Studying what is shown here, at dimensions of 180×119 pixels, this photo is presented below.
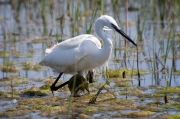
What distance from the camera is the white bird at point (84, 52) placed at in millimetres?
6910

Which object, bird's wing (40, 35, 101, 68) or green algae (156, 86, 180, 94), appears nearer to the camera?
green algae (156, 86, 180, 94)

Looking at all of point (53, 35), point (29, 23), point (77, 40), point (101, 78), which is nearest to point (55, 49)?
point (77, 40)

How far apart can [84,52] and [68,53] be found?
1.03ft

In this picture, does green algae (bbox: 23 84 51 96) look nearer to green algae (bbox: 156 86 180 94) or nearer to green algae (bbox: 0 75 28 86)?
green algae (bbox: 0 75 28 86)

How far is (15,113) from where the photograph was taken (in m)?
6.12

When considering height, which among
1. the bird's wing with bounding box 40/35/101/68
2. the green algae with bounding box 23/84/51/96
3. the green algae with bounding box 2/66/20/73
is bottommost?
the green algae with bounding box 23/84/51/96

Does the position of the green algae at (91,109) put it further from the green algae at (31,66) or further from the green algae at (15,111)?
the green algae at (31,66)

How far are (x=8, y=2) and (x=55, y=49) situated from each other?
28.5 ft

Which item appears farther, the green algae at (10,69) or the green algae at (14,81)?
the green algae at (10,69)

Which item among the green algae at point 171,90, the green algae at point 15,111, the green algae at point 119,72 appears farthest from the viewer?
the green algae at point 119,72

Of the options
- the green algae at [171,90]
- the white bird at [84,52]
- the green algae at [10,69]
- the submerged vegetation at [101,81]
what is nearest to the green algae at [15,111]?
the submerged vegetation at [101,81]

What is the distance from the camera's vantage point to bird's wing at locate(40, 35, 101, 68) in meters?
6.96

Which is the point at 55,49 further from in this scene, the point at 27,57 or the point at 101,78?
the point at 27,57

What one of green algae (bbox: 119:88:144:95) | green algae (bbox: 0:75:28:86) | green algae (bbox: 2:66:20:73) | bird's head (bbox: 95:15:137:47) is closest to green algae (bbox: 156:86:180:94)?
green algae (bbox: 119:88:144:95)
